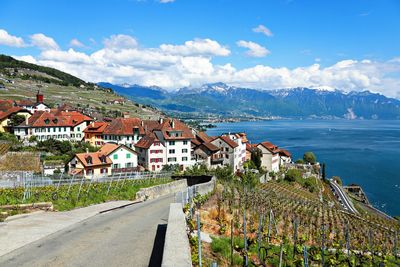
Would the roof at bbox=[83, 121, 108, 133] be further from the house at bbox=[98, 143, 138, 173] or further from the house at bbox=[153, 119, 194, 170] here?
the house at bbox=[98, 143, 138, 173]

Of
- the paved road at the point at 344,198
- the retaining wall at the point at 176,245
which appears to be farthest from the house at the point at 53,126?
the retaining wall at the point at 176,245

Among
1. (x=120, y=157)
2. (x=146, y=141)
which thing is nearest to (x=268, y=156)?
(x=146, y=141)

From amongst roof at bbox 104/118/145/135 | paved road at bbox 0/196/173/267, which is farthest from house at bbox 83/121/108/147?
paved road at bbox 0/196/173/267

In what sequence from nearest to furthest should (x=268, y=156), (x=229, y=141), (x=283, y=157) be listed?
(x=229, y=141), (x=268, y=156), (x=283, y=157)

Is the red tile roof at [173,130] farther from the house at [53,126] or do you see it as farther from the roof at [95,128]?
the house at [53,126]

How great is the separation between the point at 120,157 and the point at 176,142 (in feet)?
44.0

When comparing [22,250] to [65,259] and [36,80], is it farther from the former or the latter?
[36,80]

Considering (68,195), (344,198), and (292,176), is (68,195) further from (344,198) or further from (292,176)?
(292,176)

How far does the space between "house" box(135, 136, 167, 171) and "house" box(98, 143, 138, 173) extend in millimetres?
5046

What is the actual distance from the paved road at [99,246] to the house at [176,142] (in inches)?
2078

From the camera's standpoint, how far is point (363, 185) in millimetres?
95688

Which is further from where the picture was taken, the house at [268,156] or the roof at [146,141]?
the house at [268,156]

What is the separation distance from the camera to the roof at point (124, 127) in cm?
7350

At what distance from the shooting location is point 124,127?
74000 millimetres
